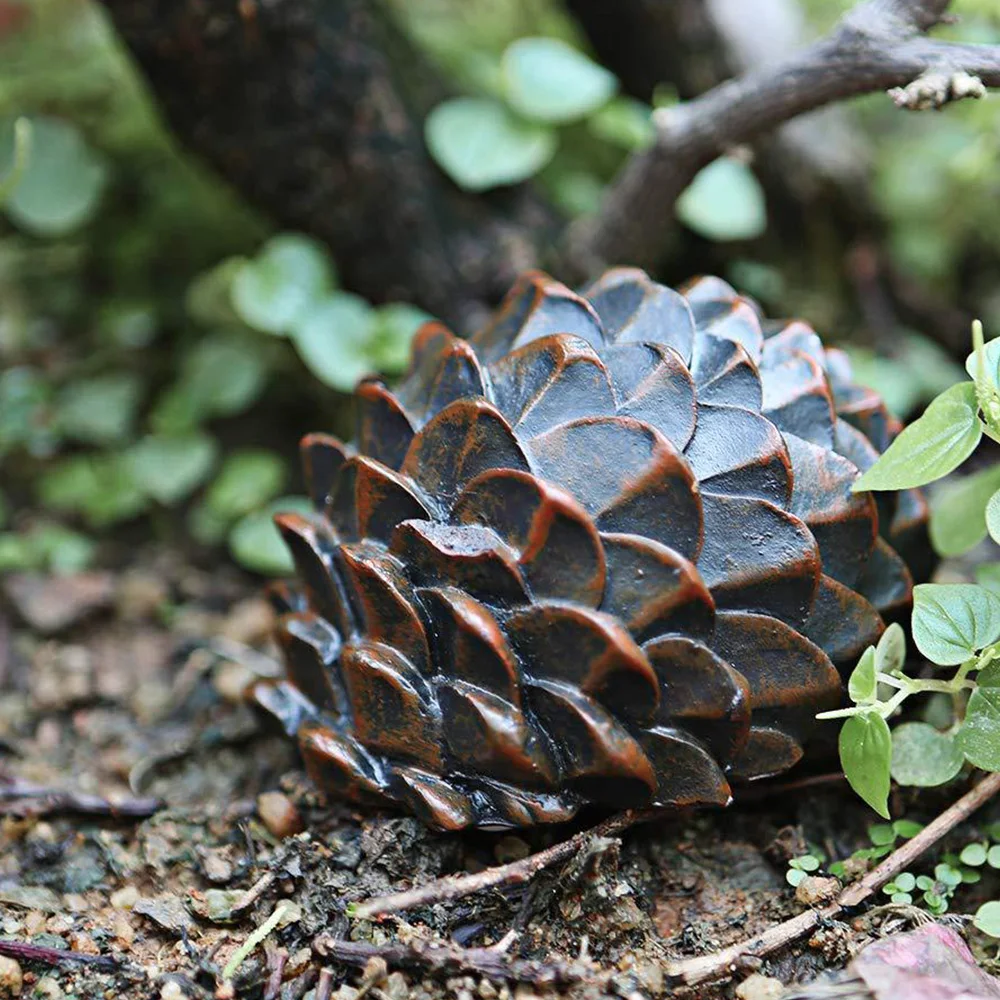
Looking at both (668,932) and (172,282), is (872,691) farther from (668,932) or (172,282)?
(172,282)

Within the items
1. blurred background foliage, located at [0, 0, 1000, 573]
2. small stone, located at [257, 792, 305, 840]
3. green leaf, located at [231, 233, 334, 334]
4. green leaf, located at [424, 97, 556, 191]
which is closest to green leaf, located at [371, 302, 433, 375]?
blurred background foliage, located at [0, 0, 1000, 573]

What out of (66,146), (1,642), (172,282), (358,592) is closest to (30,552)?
(1,642)

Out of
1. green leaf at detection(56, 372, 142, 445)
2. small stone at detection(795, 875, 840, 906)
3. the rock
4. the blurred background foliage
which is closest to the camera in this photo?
small stone at detection(795, 875, 840, 906)

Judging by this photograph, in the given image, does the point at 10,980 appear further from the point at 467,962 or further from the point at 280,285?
the point at 280,285

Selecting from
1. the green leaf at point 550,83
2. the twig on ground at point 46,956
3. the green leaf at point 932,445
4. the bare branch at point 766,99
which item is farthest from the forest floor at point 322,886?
the green leaf at point 550,83

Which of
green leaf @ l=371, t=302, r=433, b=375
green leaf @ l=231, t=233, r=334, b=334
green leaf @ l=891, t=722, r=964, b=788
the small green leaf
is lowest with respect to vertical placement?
the small green leaf

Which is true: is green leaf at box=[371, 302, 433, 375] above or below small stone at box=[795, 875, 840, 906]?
above

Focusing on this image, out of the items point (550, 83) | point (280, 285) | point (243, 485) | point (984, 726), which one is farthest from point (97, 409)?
point (984, 726)

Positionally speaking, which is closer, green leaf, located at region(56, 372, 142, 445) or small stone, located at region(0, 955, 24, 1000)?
small stone, located at region(0, 955, 24, 1000)

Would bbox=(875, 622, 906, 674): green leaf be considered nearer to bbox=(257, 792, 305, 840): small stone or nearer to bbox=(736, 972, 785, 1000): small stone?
bbox=(736, 972, 785, 1000): small stone
